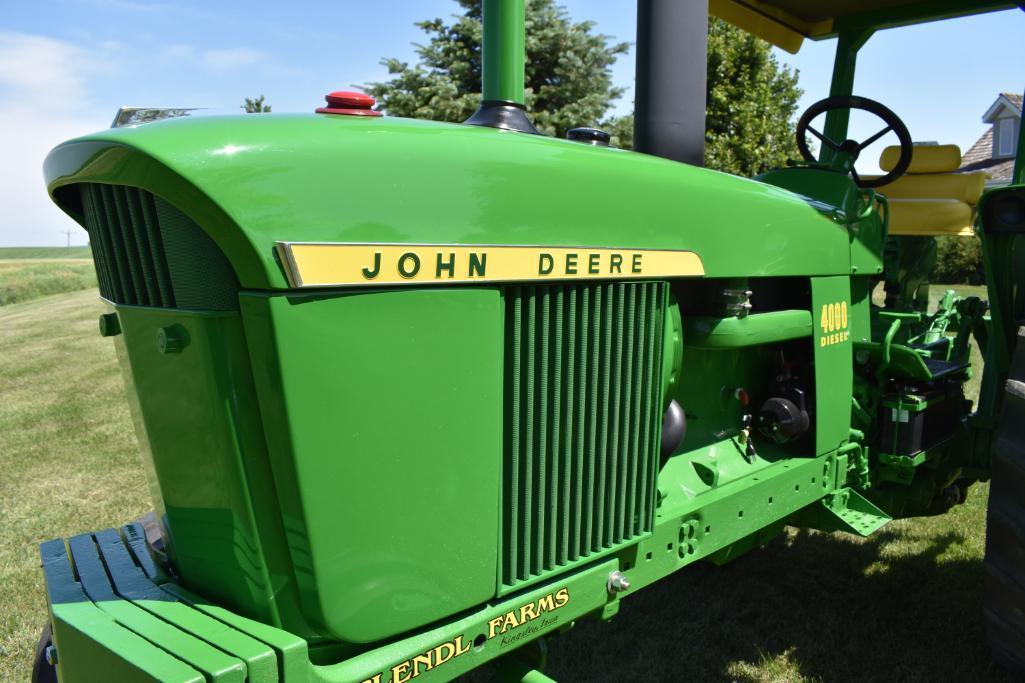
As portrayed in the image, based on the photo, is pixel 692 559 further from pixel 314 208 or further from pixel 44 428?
pixel 44 428

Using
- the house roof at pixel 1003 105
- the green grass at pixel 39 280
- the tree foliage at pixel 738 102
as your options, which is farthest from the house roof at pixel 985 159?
the green grass at pixel 39 280

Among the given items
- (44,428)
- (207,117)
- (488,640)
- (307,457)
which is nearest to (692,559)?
(488,640)

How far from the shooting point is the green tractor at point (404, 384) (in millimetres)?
1334

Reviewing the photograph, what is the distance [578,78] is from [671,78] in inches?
459

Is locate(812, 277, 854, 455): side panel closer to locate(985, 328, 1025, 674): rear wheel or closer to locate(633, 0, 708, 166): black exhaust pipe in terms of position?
locate(985, 328, 1025, 674): rear wheel

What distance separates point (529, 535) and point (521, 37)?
1.25m

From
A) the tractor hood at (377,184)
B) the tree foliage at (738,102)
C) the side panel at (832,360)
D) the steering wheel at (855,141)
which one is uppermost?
the tree foliage at (738,102)

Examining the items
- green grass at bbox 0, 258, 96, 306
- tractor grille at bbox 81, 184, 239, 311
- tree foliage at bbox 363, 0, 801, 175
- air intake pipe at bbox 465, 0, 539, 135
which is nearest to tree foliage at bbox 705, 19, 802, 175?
tree foliage at bbox 363, 0, 801, 175

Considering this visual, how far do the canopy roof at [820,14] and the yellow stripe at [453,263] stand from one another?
2156mm

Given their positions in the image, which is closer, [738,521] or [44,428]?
[738,521]

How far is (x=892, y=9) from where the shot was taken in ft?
11.8

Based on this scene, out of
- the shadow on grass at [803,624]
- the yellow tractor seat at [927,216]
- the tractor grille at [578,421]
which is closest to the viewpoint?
the tractor grille at [578,421]

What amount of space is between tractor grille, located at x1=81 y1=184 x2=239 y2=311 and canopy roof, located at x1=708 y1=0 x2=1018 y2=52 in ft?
9.23

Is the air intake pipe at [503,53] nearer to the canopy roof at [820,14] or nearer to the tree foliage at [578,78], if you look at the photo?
the canopy roof at [820,14]
